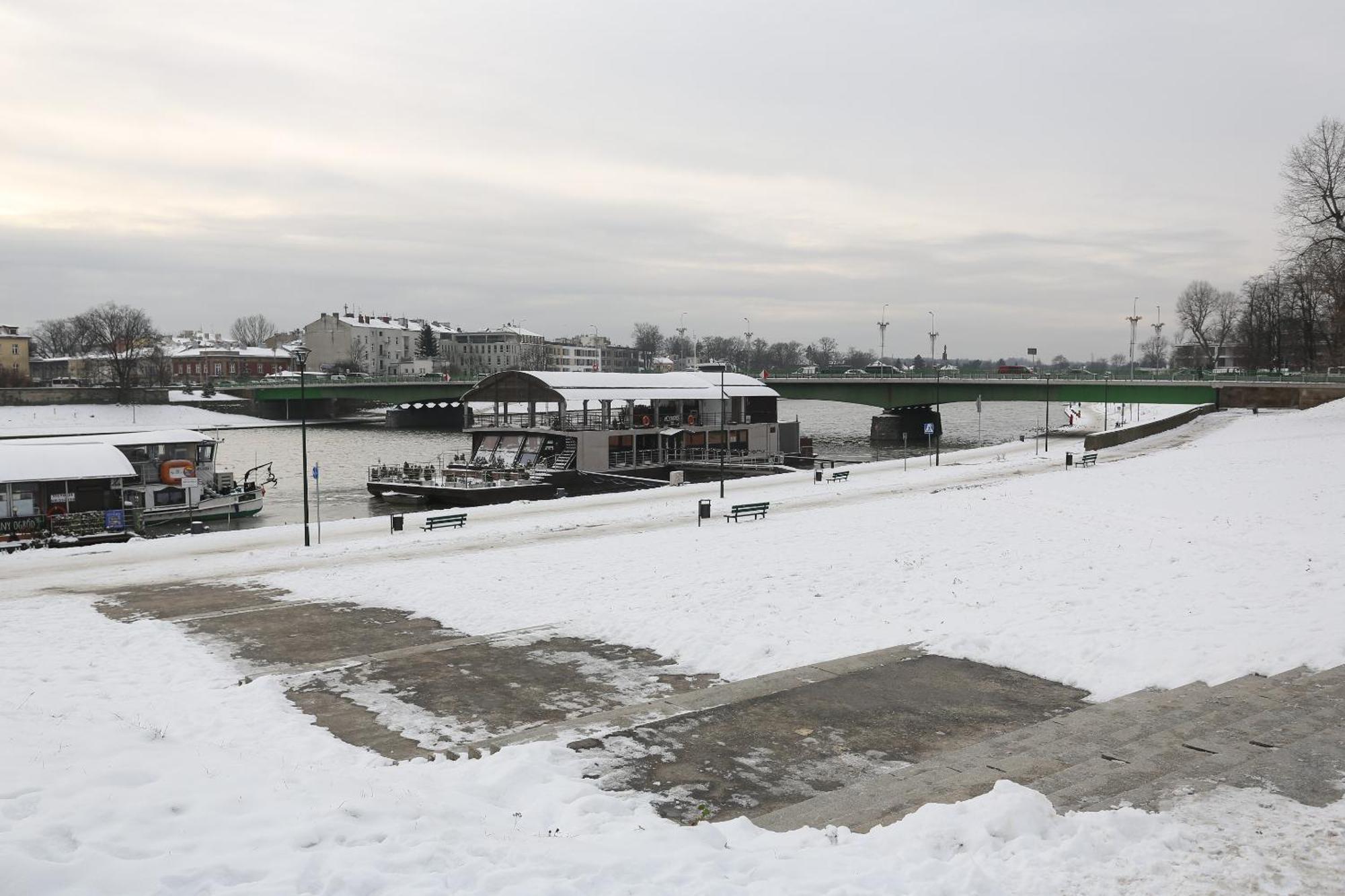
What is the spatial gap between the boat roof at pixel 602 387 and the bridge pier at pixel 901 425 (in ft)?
88.0

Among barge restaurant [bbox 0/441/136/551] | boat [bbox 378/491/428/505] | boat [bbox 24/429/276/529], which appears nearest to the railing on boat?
boat [bbox 378/491/428/505]

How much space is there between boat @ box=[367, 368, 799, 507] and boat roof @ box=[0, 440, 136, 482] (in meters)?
13.8

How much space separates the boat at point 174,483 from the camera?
143 ft

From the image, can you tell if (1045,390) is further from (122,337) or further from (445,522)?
(122,337)

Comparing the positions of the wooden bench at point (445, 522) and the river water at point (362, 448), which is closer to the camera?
the wooden bench at point (445, 522)

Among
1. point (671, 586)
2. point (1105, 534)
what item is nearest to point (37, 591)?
point (671, 586)

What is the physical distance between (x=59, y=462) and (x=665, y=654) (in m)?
33.5

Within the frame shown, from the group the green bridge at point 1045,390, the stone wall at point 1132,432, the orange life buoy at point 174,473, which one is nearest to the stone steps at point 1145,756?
the orange life buoy at point 174,473

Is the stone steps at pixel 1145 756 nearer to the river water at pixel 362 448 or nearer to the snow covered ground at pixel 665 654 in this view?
the snow covered ground at pixel 665 654

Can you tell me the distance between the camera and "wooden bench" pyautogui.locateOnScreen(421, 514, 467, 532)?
35000 mm

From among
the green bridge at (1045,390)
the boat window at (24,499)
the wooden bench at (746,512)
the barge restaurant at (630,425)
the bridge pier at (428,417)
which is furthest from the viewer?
the bridge pier at (428,417)

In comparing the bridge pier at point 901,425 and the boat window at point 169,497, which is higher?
the bridge pier at point 901,425

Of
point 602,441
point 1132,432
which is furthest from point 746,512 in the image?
point 1132,432

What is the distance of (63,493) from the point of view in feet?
126
